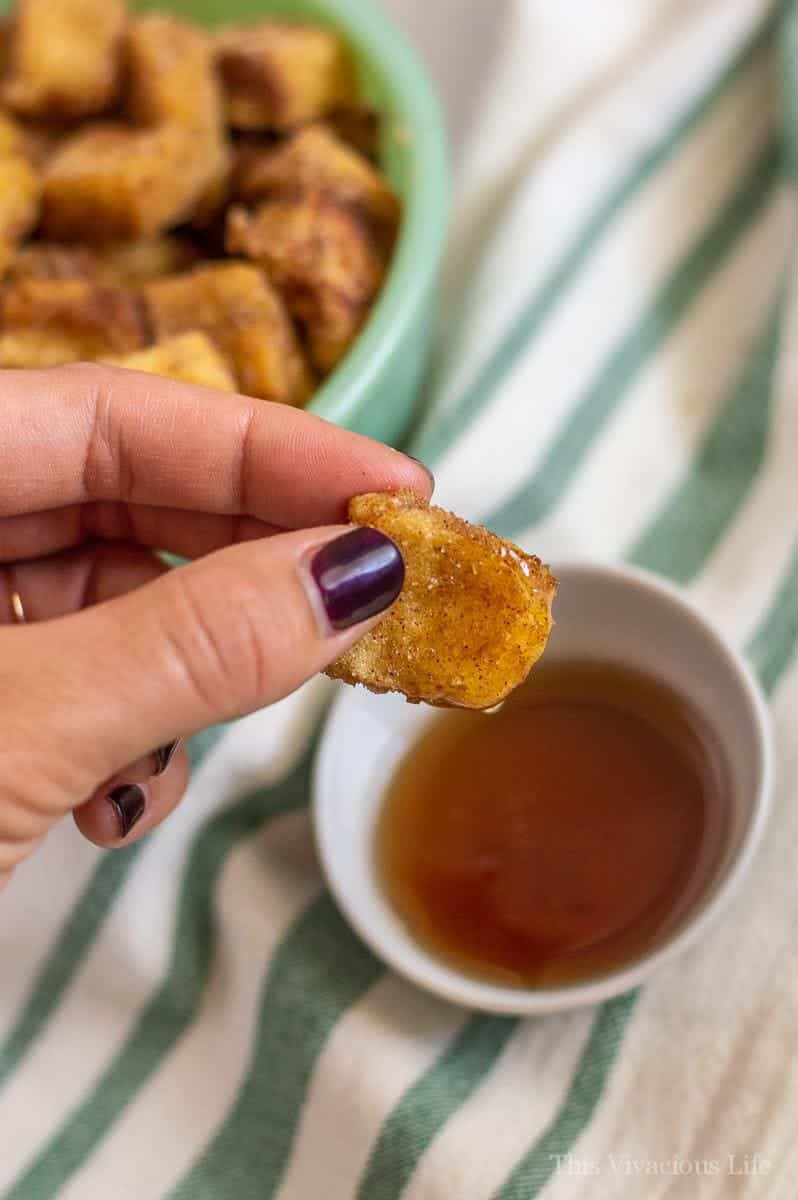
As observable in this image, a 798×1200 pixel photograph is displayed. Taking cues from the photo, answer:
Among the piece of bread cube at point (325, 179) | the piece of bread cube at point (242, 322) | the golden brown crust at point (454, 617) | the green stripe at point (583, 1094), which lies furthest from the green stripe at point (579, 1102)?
the piece of bread cube at point (325, 179)

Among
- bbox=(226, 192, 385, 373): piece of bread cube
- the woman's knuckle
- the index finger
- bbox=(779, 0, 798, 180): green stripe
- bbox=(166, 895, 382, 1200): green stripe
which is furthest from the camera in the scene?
bbox=(779, 0, 798, 180): green stripe

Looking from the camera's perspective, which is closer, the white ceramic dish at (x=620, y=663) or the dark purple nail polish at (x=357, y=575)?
the dark purple nail polish at (x=357, y=575)

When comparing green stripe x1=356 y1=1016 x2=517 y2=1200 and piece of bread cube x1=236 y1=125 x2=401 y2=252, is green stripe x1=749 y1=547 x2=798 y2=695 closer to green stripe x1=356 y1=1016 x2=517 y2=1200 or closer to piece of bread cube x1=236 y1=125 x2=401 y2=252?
green stripe x1=356 y1=1016 x2=517 y2=1200

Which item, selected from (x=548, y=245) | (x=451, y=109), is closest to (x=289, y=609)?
(x=548, y=245)

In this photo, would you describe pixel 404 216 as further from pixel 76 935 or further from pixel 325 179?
pixel 76 935

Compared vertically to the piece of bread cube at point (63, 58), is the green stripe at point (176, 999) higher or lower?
lower

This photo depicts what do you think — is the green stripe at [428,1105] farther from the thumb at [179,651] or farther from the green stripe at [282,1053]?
the thumb at [179,651]

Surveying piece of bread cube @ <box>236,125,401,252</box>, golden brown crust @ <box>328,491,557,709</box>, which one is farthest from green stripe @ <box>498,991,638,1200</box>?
piece of bread cube @ <box>236,125,401,252</box>

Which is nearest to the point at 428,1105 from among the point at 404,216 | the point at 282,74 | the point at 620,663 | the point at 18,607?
the point at 620,663
